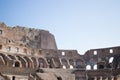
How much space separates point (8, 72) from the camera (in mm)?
48094

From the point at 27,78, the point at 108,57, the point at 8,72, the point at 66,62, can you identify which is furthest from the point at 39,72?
the point at 108,57

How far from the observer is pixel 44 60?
193 ft

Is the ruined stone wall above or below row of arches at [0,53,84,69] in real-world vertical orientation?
above

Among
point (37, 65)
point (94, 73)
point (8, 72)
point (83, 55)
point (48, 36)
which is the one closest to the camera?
point (8, 72)

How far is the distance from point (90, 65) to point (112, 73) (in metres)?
8.89

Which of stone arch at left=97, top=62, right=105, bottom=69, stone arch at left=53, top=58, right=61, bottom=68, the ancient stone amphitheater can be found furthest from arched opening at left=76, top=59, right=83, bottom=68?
stone arch at left=97, top=62, right=105, bottom=69

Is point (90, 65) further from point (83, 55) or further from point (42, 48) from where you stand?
point (42, 48)

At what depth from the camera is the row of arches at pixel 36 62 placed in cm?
5266

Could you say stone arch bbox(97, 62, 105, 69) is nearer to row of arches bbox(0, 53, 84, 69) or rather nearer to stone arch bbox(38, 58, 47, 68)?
row of arches bbox(0, 53, 84, 69)

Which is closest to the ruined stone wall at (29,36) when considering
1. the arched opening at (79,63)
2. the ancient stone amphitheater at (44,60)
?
the ancient stone amphitheater at (44,60)

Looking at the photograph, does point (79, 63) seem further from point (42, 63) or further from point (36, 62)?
point (36, 62)

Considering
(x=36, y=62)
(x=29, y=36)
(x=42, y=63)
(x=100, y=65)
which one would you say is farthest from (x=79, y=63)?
(x=29, y=36)

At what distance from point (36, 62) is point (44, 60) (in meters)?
2.18

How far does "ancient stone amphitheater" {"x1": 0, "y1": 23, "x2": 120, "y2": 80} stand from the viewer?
49812mm
